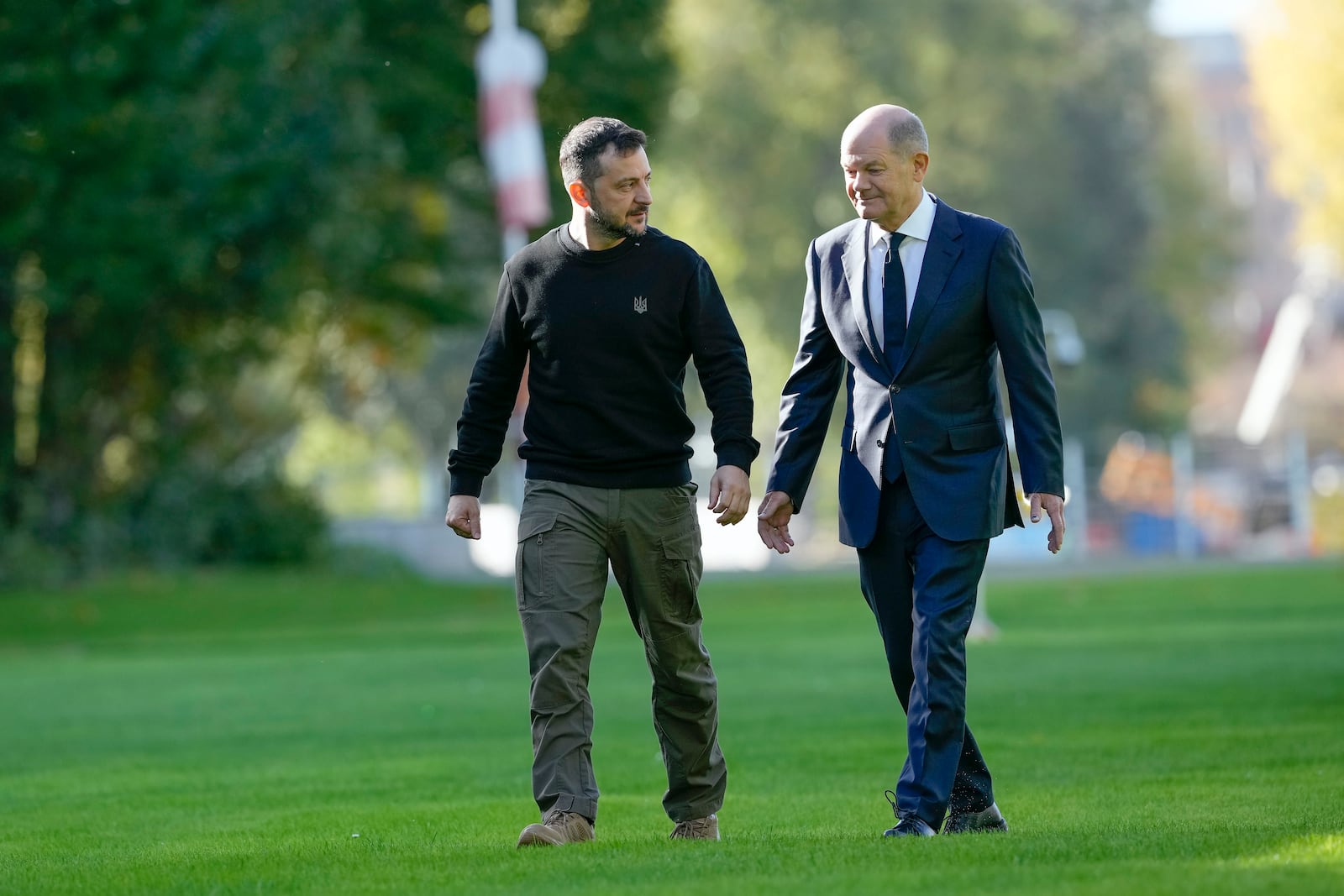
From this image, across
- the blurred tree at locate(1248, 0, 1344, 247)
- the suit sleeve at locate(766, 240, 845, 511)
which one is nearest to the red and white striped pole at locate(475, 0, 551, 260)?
the blurred tree at locate(1248, 0, 1344, 247)

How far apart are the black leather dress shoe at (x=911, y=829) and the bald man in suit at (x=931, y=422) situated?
1cm

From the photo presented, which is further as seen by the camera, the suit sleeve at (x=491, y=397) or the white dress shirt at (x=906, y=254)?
the suit sleeve at (x=491, y=397)

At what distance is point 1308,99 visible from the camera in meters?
35.0

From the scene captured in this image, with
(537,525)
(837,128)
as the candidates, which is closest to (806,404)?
(537,525)

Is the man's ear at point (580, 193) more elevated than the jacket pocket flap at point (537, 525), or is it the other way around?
the man's ear at point (580, 193)

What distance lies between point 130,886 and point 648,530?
1776mm

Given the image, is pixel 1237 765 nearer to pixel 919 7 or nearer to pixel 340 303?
pixel 340 303

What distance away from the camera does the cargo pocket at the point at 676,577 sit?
639cm

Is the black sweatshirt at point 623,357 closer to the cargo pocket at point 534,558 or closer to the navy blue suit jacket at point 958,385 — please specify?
the cargo pocket at point 534,558

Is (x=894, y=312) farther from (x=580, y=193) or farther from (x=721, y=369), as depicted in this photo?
(x=580, y=193)

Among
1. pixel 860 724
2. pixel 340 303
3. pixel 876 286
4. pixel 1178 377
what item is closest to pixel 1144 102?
pixel 1178 377

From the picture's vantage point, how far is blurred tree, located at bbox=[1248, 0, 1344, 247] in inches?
1367

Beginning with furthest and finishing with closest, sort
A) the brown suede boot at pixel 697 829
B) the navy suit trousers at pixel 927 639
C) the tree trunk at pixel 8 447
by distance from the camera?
the tree trunk at pixel 8 447 < the brown suede boot at pixel 697 829 < the navy suit trousers at pixel 927 639

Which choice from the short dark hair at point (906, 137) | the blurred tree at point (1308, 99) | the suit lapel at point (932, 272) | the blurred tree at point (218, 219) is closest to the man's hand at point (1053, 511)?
the suit lapel at point (932, 272)
